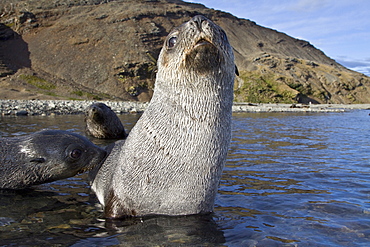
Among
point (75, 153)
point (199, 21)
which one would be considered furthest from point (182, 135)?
point (75, 153)

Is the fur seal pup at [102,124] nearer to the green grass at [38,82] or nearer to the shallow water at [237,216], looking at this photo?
the shallow water at [237,216]

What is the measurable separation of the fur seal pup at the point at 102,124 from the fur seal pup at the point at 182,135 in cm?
837

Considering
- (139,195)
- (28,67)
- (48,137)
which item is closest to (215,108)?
(139,195)

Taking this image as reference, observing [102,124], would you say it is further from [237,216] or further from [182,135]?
[182,135]

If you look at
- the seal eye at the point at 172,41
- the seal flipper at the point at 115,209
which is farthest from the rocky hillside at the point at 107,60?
the seal eye at the point at 172,41

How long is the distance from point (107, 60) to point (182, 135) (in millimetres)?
65288

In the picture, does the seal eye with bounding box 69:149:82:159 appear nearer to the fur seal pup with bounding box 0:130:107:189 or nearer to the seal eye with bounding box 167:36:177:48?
the fur seal pup with bounding box 0:130:107:189

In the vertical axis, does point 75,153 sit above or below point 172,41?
below

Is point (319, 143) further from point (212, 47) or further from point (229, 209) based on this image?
point (212, 47)

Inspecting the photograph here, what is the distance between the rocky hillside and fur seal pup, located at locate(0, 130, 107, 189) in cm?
4362

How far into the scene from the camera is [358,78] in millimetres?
90188

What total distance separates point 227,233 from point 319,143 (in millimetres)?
10107

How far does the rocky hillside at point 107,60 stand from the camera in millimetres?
62034

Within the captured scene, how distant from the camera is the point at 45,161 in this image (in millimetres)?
6508
